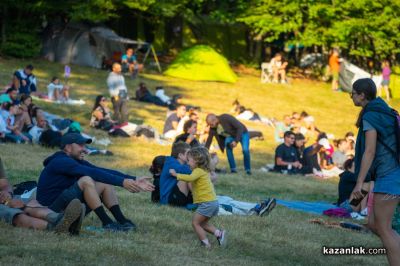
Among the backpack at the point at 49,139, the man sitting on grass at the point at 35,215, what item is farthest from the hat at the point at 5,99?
the man sitting on grass at the point at 35,215

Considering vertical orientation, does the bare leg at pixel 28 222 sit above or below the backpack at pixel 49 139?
above

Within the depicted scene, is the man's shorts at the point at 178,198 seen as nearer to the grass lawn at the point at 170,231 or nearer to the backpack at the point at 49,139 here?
the grass lawn at the point at 170,231

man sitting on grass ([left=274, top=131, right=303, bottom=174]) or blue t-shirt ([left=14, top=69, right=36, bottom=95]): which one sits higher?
blue t-shirt ([left=14, top=69, right=36, bottom=95])

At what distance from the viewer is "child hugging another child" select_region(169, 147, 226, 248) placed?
28.3 feet

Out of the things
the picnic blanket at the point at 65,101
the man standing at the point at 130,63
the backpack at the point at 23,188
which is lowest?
the picnic blanket at the point at 65,101

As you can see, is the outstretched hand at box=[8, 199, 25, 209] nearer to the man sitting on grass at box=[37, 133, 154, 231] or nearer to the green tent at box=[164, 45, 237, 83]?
the man sitting on grass at box=[37, 133, 154, 231]

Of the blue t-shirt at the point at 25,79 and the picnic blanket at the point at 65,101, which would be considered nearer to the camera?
the blue t-shirt at the point at 25,79

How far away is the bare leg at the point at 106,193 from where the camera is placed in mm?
8727

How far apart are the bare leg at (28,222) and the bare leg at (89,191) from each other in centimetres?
50

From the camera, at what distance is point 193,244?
8.62 m

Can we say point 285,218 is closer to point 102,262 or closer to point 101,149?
point 102,262

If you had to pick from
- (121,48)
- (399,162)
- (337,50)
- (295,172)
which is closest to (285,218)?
(399,162)

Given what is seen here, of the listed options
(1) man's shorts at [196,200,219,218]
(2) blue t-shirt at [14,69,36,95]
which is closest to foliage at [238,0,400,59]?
(2) blue t-shirt at [14,69,36,95]

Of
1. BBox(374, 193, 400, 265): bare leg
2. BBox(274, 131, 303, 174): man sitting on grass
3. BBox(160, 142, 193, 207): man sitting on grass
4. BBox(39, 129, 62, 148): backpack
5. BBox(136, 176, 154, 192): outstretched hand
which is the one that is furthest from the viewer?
BBox(274, 131, 303, 174): man sitting on grass
